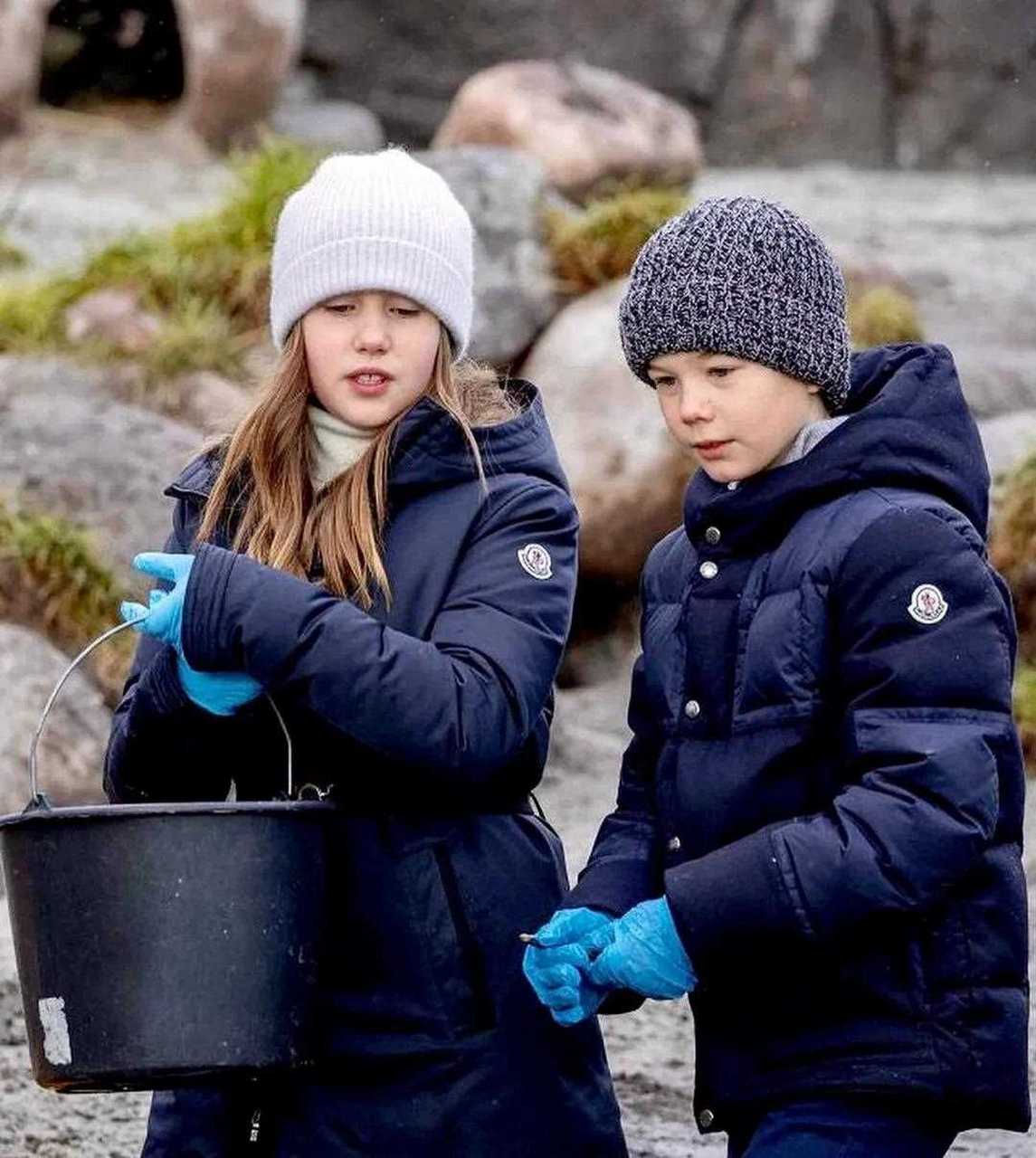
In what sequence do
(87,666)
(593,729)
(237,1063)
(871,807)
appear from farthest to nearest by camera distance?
1. (593,729)
2. (87,666)
3. (237,1063)
4. (871,807)

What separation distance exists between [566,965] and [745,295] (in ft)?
2.47

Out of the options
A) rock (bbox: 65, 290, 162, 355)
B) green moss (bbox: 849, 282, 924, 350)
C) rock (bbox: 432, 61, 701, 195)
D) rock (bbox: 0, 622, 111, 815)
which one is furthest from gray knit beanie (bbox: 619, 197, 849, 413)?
rock (bbox: 432, 61, 701, 195)

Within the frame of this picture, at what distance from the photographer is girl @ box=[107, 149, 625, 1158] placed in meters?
2.48

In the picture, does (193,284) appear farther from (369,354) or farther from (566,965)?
(566,965)

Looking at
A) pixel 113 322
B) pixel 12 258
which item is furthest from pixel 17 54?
pixel 113 322

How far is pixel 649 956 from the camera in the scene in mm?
2361

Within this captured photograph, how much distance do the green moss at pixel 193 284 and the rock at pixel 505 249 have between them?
1.95 ft

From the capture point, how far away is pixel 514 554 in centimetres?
262

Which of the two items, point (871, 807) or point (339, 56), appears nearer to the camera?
point (871, 807)

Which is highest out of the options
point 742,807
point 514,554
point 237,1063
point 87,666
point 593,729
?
point 514,554

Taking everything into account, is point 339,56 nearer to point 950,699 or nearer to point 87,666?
point 87,666

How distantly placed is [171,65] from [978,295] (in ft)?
19.0

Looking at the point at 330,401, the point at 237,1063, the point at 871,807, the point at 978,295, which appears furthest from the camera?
the point at 978,295

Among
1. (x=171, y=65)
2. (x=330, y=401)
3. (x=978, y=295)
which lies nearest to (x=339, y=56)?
(x=171, y=65)
